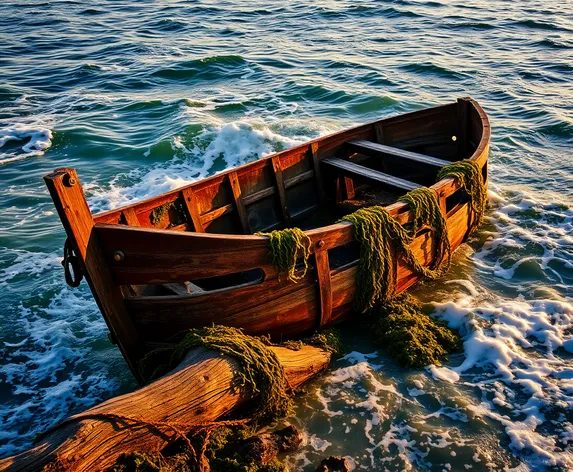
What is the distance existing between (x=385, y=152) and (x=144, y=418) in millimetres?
5192

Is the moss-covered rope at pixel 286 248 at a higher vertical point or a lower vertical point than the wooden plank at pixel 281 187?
higher

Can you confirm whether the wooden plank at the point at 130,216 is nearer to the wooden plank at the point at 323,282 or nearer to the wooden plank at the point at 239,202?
the wooden plank at the point at 239,202

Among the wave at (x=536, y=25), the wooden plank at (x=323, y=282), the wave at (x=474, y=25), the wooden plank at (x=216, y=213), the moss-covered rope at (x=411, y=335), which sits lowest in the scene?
the moss-covered rope at (x=411, y=335)

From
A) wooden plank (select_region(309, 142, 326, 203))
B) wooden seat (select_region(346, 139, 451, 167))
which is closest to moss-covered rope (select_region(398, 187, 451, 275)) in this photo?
wooden seat (select_region(346, 139, 451, 167))

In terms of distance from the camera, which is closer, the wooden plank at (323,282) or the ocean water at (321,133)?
the ocean water at (321,133)

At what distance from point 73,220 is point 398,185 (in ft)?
13.8

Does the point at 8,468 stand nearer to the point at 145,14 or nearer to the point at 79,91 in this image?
the point at 79,91

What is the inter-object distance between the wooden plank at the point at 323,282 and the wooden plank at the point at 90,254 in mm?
1895

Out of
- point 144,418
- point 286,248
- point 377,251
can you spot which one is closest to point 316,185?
point 377,251

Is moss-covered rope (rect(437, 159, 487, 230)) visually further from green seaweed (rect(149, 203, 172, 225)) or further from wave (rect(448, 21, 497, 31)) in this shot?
wave (rect(448, 21, 497, 31))

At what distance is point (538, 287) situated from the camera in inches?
278

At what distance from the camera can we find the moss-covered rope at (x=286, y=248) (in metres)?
4.92

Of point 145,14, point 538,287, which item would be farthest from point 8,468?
point 145,14

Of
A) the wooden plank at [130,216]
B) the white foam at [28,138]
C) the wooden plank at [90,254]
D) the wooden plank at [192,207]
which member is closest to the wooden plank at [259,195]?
the wooden plank at [192,207]
